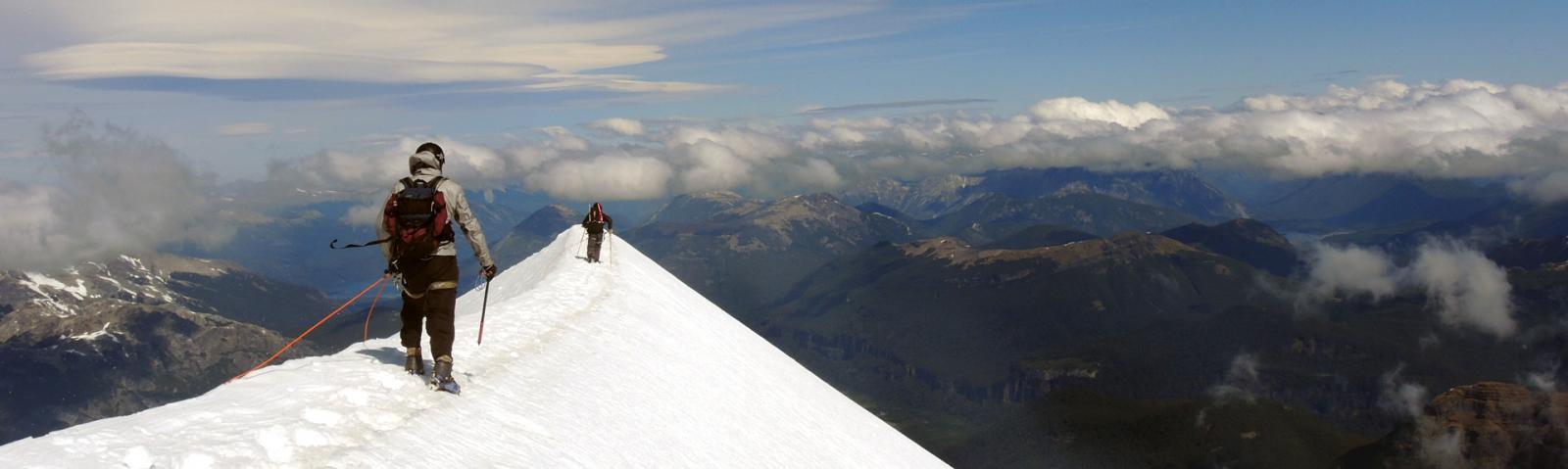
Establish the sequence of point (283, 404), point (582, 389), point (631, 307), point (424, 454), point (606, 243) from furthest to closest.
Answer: point (606, 243) < point (631, 307) < point (582, 389) < point (283, 404) < point (424, 454)

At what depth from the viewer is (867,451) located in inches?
1009

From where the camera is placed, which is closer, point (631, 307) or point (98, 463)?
point (98, 463)

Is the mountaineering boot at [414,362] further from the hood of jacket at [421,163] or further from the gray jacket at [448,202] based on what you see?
the hood of jacket at [421,163]

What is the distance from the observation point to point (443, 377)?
48.4 ft

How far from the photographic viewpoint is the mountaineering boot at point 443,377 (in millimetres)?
14711

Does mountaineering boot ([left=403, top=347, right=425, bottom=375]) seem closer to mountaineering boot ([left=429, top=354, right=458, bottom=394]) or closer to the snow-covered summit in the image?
the snow-covered summit

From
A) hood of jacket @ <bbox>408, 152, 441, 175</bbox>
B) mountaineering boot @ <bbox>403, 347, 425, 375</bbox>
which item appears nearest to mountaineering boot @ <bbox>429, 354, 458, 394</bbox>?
mountaineering boot @ <bbox>403, 347, 425, 375</bbox>

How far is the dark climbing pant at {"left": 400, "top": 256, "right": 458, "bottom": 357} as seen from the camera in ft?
48.6

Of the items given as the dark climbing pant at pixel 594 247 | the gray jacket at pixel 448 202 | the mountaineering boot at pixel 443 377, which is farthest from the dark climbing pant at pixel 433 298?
the dark climbing pant at pixel 594 247

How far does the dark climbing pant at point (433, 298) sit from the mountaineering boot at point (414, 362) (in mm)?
190

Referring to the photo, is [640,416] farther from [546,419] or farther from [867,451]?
[867,451]

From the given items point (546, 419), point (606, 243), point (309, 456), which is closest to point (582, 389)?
point (546, 419)

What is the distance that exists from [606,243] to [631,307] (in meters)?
18.2

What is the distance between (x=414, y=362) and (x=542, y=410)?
96.8 inches
